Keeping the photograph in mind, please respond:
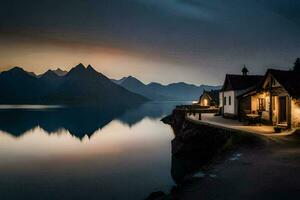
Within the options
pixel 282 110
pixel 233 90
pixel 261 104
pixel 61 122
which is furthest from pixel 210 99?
pixel 61 122

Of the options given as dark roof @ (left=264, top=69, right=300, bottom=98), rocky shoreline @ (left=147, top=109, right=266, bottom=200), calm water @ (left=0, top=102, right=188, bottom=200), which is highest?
dark roof @ (left=264, top=69, right=300, bottom=98)

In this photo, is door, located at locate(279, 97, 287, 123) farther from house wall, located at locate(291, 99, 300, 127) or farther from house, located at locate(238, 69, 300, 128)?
house wall, located at locate(291, 99, 300, 127)

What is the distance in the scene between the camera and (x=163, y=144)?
44531 millimetres

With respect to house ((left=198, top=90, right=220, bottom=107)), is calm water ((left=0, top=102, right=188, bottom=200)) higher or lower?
lower

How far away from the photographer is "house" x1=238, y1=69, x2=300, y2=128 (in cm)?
2384

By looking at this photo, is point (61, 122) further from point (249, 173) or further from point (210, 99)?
point (249, 173)

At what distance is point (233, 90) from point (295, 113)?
15184 millimetres

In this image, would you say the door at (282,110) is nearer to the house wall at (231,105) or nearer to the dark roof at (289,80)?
the dark roof at (289,80)

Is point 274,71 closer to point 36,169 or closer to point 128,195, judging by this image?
point 128,195

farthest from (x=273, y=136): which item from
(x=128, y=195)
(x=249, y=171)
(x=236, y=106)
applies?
(x=236, y=106)

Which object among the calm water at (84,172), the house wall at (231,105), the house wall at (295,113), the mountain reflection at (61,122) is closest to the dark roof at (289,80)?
the house wall at (295,113)

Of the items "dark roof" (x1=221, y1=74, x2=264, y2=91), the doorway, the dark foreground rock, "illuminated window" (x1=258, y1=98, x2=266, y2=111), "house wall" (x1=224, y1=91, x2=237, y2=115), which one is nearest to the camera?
the dark foreground rock

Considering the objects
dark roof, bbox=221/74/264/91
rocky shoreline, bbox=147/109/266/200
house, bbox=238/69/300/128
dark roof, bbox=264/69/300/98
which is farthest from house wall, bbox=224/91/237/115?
dark roof, bbox=264/69/300/98

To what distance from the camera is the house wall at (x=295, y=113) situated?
2370cm
